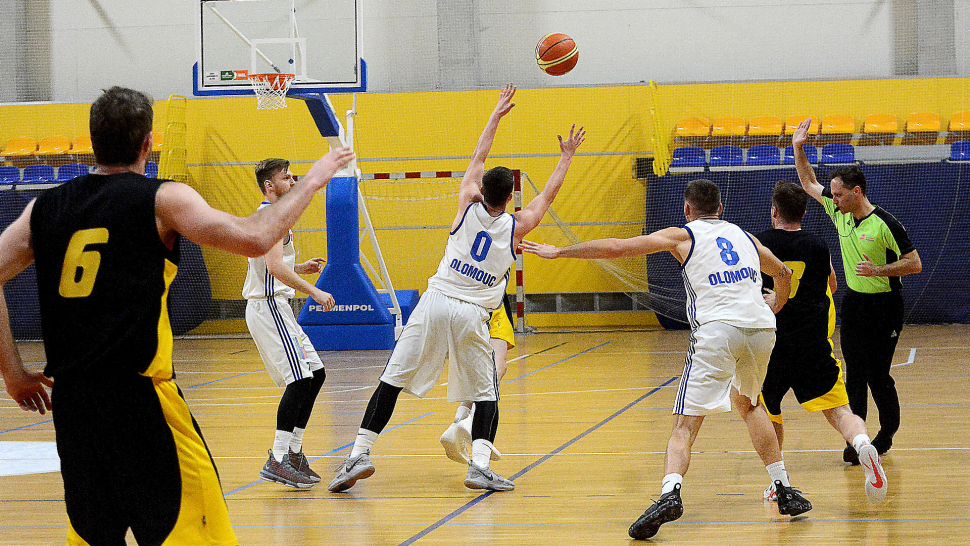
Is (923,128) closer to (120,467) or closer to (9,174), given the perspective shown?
(120,467)

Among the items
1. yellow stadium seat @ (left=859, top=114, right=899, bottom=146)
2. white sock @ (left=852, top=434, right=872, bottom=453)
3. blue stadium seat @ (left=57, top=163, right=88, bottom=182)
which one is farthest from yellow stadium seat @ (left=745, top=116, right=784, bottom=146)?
blue stadium seat @ (left=57, top=163, right=88, bottom=182)

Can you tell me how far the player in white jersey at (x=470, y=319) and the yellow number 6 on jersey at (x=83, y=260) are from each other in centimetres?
269

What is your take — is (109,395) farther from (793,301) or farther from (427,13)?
(427,13)

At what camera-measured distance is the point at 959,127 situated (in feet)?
49.6

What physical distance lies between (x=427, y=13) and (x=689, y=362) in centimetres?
1306

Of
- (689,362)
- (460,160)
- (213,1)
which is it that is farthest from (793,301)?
(460,160)

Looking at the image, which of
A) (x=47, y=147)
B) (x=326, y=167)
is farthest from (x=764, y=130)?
(x=326, y=167)

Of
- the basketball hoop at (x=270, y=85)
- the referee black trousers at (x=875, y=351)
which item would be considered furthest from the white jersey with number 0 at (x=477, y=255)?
the basketball hoop at (x=270, y=85)

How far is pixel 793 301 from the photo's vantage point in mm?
5207

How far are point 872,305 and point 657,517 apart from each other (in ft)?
8.68

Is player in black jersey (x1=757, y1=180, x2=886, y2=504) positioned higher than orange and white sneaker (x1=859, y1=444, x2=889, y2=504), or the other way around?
player in black jersey (x1=757, y1=180, x2=886, y2=504)

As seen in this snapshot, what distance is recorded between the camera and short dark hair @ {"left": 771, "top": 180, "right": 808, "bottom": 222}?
16.6ft

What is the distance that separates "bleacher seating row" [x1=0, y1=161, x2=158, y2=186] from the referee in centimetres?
1285

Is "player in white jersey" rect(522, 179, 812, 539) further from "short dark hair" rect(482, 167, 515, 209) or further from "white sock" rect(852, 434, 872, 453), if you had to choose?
"short dark hair" rect(482, 167, 515, 209)
